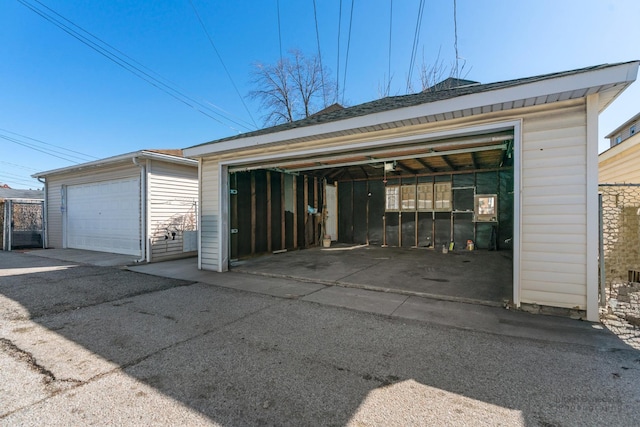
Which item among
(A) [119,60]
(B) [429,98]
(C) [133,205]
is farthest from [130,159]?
(B) [429,98]

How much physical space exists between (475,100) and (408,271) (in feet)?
12.0

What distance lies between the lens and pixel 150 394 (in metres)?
1.90

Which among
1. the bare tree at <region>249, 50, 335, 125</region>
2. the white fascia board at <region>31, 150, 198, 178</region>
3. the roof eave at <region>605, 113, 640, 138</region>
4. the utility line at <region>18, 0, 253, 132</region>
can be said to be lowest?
the white fascia board at <region>31, 150, 198, 178</region>

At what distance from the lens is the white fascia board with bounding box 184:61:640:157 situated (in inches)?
110

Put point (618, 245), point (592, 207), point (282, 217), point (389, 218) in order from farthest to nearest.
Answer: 1. point (389, 218)
2. point (282, 217)
3. point (618, 245)
4. point (592, 207)

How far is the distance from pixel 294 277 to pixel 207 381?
350 cm

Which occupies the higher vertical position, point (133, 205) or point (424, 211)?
point (133, 205)

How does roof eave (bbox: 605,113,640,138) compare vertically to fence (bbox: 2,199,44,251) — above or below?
above

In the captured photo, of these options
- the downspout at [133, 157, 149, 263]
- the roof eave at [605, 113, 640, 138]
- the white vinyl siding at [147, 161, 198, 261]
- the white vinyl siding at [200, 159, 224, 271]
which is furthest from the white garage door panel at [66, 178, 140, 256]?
the roof eave at [605, 113, 640, 138]

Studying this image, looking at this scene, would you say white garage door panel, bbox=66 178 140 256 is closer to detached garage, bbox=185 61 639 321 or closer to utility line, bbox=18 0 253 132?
detached garage, bbox=185 61 639 321

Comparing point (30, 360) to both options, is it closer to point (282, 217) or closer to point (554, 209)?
point (554, 209)

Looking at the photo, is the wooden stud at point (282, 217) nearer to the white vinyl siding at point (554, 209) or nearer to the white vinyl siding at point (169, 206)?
the white vinyl siding at point (169, 206)

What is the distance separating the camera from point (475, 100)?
3.45m

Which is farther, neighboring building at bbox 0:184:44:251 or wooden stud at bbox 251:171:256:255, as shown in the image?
neighboring building at bbox 0:184:44:251
